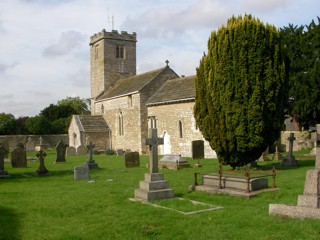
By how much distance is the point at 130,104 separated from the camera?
32.8 m

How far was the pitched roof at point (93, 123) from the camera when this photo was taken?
3569 cm

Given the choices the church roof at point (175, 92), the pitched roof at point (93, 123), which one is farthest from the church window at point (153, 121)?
the pitched roof at point (93, 123)

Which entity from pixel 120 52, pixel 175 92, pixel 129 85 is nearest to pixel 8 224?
pixel 175 92

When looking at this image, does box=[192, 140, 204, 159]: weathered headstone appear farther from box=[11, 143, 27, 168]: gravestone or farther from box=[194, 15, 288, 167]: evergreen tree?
box=[11, 143, 27, 168]: gravestone

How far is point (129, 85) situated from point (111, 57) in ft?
19.2

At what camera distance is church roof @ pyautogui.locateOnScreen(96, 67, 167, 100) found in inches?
1262

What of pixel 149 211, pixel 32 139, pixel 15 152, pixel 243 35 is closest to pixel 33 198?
pixel 149 211

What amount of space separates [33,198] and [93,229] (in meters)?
4.17

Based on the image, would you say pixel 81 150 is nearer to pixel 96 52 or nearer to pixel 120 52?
pixel 120 52

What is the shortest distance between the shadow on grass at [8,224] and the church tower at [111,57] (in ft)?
101

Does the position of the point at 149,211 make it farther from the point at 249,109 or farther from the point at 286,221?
the point at 249,109

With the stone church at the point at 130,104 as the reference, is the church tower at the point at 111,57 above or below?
above

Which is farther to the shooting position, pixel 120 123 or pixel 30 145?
pixel 30 145

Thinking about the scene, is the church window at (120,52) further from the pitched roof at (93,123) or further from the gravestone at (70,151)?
the gravestone at (70,151)
